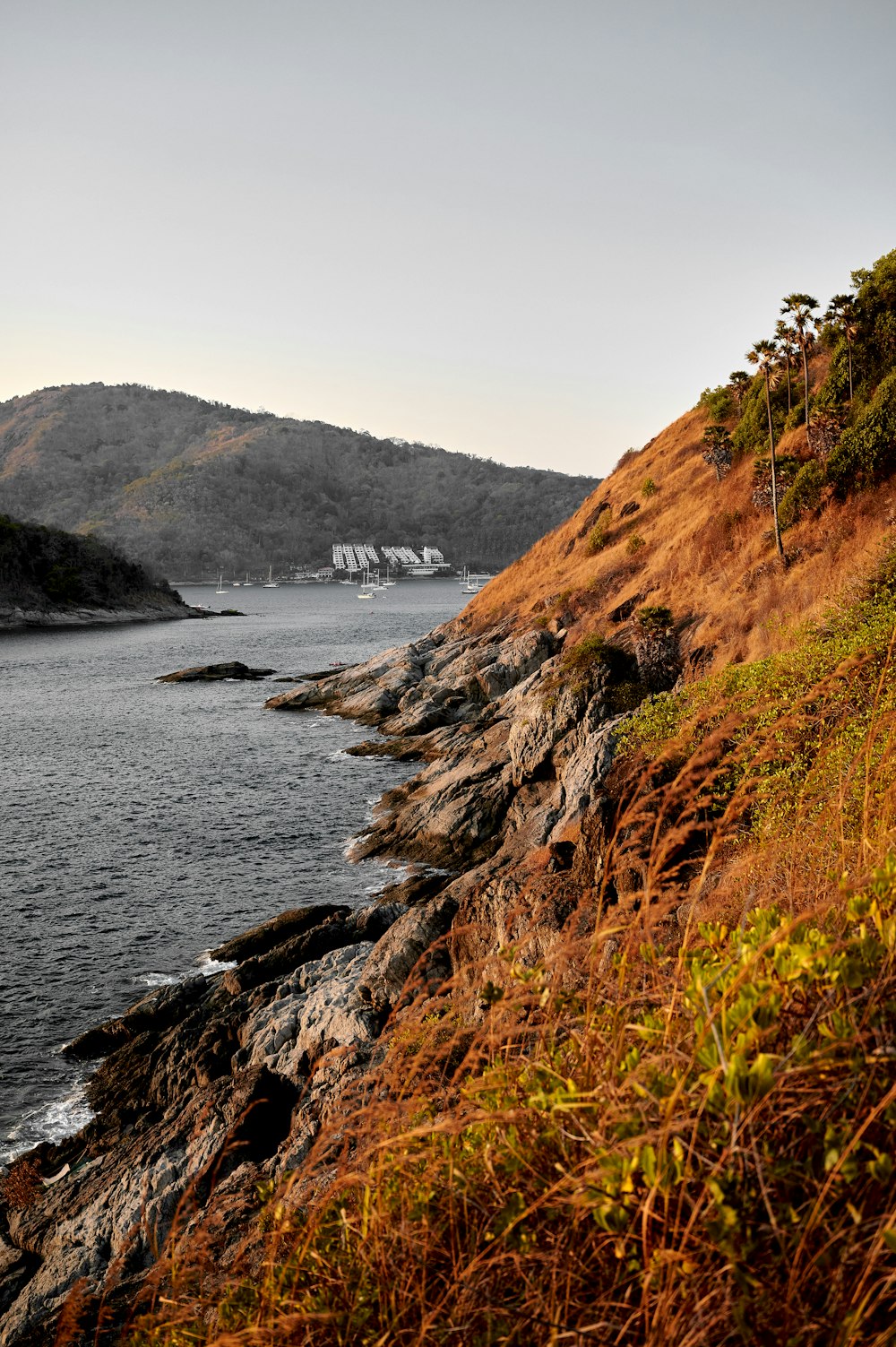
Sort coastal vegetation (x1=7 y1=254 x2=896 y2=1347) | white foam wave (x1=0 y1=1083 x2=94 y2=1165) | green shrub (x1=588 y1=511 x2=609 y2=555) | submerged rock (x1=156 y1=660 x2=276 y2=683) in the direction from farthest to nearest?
submerged rock (x1=156 y1=660 x2=276 y2=683), green shrub (x1=588 y1=511 x2=609 y2=555), white foam wave (x1=0 y1=1083 x2=94 y2=1165), coastal vegetation (x1=7 y1=254 x2=896 y2=1347)

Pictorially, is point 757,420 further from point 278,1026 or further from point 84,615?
point 84,615

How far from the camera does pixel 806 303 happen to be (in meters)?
34.8

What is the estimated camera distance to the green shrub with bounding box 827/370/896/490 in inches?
1197

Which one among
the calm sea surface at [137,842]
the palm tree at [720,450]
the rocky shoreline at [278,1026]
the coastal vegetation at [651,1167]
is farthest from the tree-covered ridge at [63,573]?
the coastal vegetation at [651,1167]

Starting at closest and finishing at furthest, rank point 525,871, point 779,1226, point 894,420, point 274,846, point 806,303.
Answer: point 779,1226 → point 525,871 → point 894,420 → point 274,846 → point 806,303

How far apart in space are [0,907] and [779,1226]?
29.5m

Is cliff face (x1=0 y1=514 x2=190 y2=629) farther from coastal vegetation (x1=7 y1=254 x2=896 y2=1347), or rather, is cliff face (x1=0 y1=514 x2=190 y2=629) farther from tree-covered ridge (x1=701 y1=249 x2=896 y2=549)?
coastal vegetation (x1=7 y1=254 x2=896 y2=1347)

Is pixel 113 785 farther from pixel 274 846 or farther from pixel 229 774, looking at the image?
pixel 274 846

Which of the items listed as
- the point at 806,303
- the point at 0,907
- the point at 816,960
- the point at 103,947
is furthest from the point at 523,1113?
the point at 806,303

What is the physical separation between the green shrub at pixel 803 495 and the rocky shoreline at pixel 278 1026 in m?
10.1

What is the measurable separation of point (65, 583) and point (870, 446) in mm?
138508

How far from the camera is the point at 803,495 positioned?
107 ft

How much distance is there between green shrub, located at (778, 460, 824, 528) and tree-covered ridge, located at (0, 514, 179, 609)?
13050cm

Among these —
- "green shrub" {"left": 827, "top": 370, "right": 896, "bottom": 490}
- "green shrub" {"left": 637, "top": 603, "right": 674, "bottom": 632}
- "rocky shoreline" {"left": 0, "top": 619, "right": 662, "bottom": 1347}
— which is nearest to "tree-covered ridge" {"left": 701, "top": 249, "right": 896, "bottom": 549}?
"green shrub" {"left": 827, "top": 370, "right": 896, "bottom": 490}
